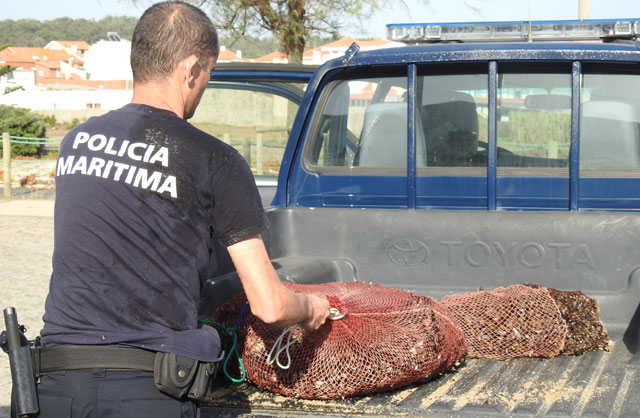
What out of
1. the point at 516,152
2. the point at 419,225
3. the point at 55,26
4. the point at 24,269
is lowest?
the point at 24,269

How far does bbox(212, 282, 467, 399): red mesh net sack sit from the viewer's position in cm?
307

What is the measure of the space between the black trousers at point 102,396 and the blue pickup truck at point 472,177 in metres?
1.29

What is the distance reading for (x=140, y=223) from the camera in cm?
221

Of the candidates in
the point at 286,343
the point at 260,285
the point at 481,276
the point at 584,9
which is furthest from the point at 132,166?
the point at 584,9

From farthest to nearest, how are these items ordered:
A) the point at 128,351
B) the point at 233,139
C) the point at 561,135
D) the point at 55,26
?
1. the point at 55,26
2. the point at 233,139
3. the point at 561,135
4. the point at 128,351

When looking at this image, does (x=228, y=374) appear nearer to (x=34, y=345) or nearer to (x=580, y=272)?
(x=34, y=345)

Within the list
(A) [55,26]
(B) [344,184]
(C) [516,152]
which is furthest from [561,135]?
(A) [55,26]

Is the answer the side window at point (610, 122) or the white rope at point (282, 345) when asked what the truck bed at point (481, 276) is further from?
the side window at point (610, 122)

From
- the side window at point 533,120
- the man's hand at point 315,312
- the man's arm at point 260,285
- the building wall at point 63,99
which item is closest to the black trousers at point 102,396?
the man's arm at point 260,285

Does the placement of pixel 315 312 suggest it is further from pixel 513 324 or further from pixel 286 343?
Answer: pixel 513 324

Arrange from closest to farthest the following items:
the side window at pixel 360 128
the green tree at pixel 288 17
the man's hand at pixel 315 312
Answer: the man's hand at pixel 315 312
the side window at pixel 360 128
the green tree at pixel 288 17

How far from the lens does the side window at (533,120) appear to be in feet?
14.1

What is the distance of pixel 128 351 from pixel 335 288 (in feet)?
5.37

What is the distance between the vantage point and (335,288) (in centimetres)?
372
